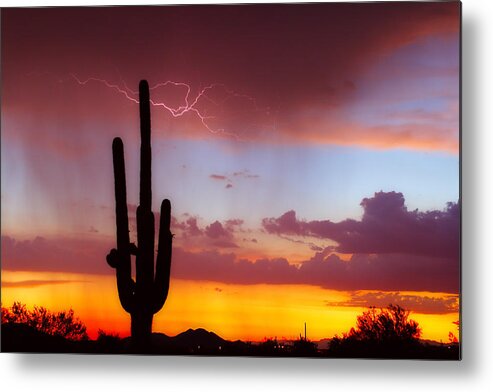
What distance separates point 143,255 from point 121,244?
0.10 m

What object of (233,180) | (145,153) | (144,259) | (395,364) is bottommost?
(395,364)

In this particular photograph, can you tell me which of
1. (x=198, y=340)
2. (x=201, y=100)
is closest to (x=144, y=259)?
(x=198, y=340)

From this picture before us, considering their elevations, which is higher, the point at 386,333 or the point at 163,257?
the point at 163,257

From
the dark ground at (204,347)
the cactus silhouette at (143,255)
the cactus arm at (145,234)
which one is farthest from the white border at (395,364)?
the cactus arm at (145,234)

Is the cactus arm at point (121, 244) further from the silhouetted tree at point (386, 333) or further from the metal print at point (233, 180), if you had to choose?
the silhouetted tree at point (386, 333)

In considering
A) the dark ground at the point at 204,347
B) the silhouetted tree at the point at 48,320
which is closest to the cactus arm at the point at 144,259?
the dark ground at the point at 204,347

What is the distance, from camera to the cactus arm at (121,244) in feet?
11.7

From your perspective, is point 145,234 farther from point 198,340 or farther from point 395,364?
point 395,364

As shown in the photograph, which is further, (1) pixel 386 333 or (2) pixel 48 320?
(2) pixel 48 320

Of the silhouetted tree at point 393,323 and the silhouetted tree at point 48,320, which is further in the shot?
the silhouetted tree at point 48,320

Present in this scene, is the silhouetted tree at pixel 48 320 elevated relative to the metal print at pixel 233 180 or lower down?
lower down

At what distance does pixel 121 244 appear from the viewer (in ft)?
11.7

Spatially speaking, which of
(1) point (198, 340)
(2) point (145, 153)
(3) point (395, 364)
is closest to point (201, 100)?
(2) point (145, 153)

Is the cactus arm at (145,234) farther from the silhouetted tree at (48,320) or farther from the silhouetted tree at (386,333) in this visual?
the silhouetted tree at (386,333)
